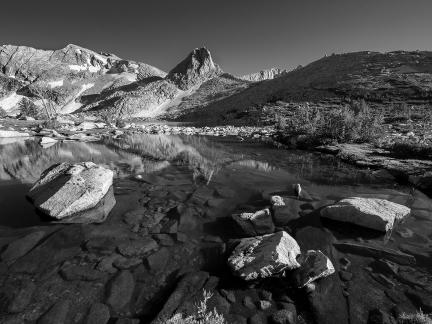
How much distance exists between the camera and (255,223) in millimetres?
7910

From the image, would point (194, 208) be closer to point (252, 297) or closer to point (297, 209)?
point (297, 209)

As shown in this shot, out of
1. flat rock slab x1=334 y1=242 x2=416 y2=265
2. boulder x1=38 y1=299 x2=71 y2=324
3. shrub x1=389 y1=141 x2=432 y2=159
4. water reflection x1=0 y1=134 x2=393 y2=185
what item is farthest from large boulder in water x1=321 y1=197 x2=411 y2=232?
shrub x1=389 y1=141 x2=432 y2=159

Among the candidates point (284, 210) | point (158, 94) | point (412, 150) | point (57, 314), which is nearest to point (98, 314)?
point (57, 314)

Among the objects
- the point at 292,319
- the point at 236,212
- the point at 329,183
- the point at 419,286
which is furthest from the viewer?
the point at 329,183

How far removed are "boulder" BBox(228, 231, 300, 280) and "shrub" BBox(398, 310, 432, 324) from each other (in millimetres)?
1856

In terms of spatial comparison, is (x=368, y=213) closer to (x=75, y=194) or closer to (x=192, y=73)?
(x=75, y=194)

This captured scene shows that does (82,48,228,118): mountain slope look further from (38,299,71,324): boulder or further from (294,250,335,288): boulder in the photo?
(294,250,335,288): boulder

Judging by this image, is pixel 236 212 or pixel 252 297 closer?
pixel 252 297

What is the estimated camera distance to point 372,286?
5.43 m

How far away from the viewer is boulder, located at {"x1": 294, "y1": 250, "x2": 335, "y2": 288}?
5.19 meters

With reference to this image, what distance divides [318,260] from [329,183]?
8501 millimetres

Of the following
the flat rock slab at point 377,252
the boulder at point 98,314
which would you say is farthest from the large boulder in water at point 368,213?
the boulder at point 98,314

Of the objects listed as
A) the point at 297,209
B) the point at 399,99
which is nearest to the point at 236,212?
the point at 297,209

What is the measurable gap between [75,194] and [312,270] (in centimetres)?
731
